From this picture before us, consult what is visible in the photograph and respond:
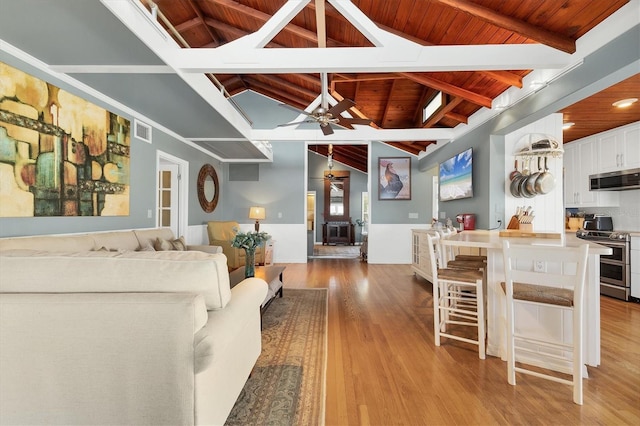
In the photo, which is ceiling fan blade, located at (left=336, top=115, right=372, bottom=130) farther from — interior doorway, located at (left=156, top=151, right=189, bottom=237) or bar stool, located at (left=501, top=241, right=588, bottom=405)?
interior doorway, located at (left=156, top=151, right=189, bottom=237)

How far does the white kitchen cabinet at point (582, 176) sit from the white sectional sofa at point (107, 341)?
5631 millimetres

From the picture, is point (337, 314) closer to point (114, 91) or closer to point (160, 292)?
point (160, 292)

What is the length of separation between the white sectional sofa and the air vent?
296cm

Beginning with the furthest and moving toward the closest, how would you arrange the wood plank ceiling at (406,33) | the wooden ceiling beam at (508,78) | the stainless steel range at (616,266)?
the stainless steel range at (616,266), the wooden ceiling beam at (508,78), the wood plank ceiling at (406,33)

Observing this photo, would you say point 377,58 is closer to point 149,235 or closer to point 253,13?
point 253,13

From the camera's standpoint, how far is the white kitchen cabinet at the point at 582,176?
14.6 feet

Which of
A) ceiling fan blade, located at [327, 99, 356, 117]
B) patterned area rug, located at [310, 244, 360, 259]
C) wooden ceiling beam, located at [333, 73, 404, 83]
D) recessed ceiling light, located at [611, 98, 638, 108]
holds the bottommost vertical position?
patterned area rug, located at [310, 244, 360, 259]

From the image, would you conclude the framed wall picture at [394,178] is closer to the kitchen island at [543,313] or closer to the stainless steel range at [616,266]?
the stainless steel range at [616,266]

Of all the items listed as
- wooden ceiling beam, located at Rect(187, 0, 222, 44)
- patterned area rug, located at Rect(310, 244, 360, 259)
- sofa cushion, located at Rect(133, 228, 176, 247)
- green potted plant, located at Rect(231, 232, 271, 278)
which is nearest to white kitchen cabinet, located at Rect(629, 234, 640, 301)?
green potted plant, located at Rect(231, 232, 271, 278)

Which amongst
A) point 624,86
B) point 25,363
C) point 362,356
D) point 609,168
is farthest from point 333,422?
point 609,168

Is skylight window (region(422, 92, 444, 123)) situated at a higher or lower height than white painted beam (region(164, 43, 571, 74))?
higher

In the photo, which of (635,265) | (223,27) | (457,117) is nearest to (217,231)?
(223,27)

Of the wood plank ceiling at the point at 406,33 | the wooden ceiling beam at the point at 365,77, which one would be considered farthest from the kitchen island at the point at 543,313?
the wooden ceiling beam at the point at 365,77

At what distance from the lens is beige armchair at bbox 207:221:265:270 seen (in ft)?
17.1
